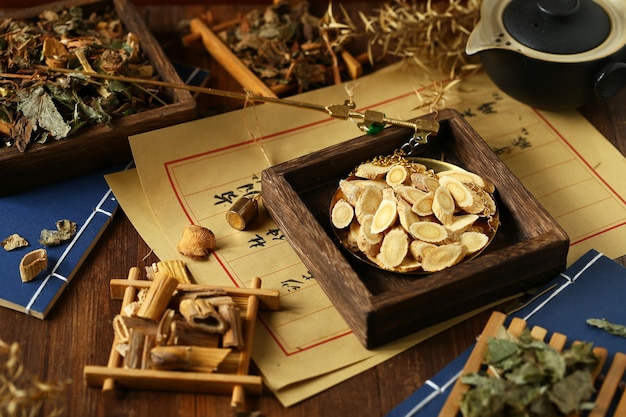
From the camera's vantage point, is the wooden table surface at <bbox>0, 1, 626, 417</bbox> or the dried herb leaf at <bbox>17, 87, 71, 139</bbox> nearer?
the wooden table surface at <bbox>0, 1, 626, 417</bbox>

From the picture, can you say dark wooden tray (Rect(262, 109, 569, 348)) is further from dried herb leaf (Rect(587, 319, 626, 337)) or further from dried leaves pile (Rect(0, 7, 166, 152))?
dried leaves pile (Rect(0, 7, 166, 152))

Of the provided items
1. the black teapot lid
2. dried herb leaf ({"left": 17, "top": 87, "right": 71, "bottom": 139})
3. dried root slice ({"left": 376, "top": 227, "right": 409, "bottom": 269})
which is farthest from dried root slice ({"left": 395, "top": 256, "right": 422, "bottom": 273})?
dried herb leaf ({"left": 17, "top": 87, "right": 71, "bottom": 139})

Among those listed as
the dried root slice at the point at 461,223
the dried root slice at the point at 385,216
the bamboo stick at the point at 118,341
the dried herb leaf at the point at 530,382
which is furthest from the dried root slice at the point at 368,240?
the bamboo stick at the point at 118,341

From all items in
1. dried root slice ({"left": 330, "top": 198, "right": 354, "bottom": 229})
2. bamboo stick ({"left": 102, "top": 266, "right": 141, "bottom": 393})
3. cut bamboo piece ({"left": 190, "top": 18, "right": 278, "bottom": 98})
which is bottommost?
bamboo stick ({"left": 102, "top": 266, "right": 141, "bottom": 393})

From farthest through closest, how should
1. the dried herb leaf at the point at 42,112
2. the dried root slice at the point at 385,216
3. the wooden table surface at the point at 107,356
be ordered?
the dried herb leaf at the point at 42,112 < the dried root slice at the point at 385,216 < the wooden table surface at the point at 107,356

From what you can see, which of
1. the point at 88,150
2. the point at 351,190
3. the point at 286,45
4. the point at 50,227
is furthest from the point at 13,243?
the point at 286,45

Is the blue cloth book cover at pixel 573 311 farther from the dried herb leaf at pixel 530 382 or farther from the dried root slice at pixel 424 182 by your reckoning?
the dried root slice at pixel 424 182
